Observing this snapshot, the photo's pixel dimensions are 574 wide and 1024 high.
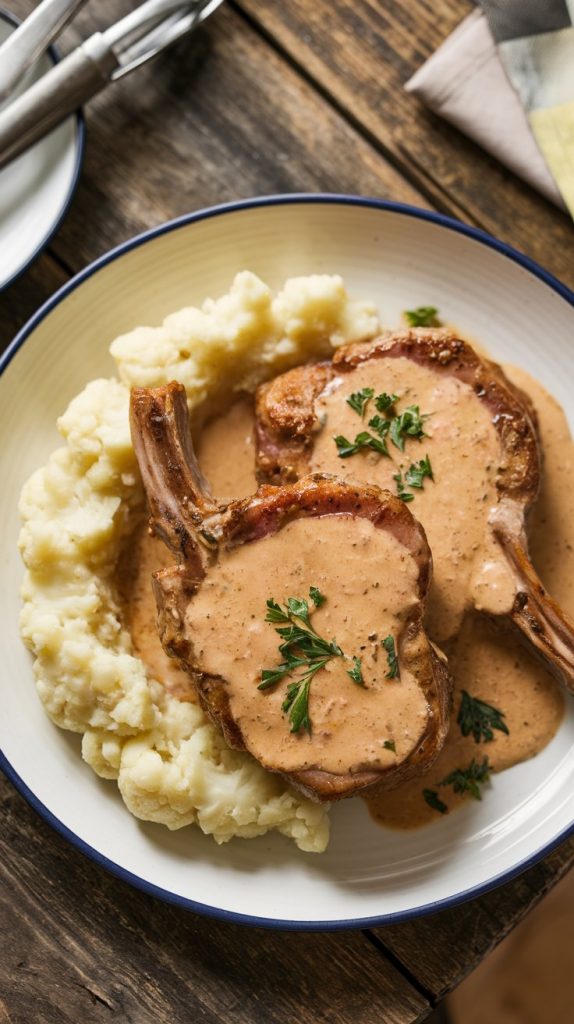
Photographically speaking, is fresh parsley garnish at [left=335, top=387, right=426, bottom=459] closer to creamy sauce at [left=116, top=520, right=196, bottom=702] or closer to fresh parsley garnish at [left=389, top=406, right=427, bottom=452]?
fresh parsley garnish at [left=389, top=406, right=427, bottom=452]

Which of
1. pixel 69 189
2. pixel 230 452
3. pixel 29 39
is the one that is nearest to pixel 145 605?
pixel 230 452

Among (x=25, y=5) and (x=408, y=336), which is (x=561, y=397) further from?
(x=25, y=5)

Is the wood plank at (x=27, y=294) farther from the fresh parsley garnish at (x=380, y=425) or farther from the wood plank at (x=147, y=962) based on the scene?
the wood plank at (x=147, y=962)

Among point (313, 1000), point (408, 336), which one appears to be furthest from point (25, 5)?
point (313, 1000)

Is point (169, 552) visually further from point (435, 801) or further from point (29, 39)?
point (29, 39)

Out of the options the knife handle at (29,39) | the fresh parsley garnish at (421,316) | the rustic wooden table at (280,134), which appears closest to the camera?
the knife handle at (29,39)

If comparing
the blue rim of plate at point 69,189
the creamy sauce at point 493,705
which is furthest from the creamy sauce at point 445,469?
the blue rim of plate at point 69,189

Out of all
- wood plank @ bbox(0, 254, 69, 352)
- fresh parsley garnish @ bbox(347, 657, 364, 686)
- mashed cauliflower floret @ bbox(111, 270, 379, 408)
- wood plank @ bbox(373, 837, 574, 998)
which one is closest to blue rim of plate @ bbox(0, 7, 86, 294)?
wood plank @ bbox(0, 254, 69, 352)

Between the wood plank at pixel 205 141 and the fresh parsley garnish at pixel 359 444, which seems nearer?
the fresh parsley garnish at pixel 359 444
